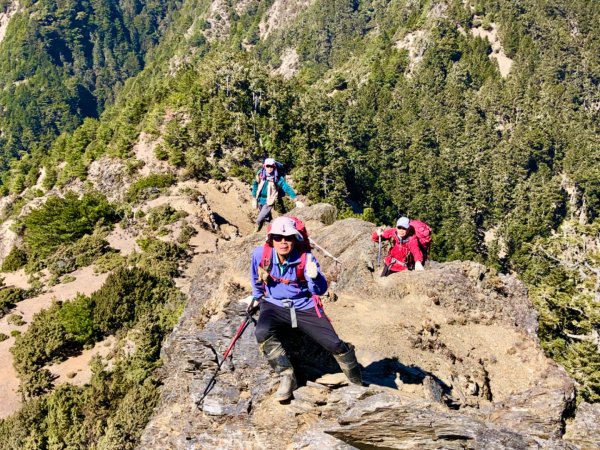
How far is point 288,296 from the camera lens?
6277 mm

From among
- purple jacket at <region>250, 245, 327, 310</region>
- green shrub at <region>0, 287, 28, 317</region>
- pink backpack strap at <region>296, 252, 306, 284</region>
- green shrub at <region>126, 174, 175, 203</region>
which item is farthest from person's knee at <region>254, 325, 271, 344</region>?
green shrub at <region>126, 174, 175, 203</region>

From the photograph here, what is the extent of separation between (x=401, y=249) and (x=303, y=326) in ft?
19.9

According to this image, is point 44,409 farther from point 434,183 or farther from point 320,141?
point 434,183

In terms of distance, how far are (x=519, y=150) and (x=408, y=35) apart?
149ft

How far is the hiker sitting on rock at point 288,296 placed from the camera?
20.1 ft

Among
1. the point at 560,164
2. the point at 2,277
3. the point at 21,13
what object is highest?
the point at 21,13

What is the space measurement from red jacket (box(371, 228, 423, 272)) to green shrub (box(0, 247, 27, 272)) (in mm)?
23969

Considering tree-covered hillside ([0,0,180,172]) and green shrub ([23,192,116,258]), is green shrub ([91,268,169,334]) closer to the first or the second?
green shrub ([23,192,116,258])

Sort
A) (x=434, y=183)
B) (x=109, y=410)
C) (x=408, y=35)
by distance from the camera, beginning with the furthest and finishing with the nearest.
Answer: (x=408, y=35) → (x=434, y=183) → (x=109, y=410)

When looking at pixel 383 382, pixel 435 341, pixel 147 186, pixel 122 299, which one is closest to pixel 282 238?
pixel 383 382

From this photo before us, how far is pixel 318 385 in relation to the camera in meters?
6.76

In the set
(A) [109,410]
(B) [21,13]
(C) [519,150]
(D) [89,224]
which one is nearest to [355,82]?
(C) [519,150]

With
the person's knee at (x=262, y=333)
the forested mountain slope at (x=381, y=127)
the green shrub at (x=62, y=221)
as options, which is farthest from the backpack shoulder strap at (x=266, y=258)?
the green shrub at (x=62, y=221)

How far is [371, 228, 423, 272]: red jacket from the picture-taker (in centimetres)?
1132
